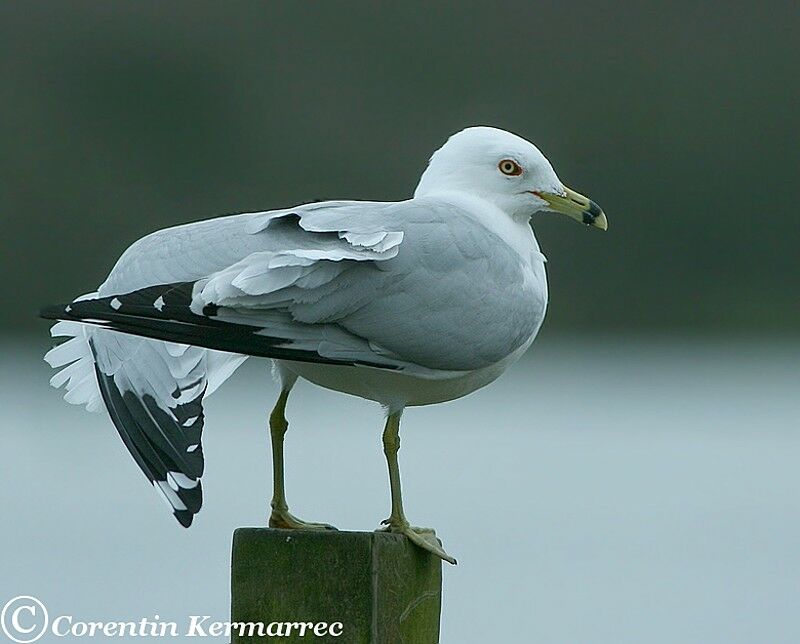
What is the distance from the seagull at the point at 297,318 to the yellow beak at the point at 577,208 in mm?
290

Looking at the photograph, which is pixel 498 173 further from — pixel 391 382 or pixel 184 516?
pixel 184 516

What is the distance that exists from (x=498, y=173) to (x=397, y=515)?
1.05 m

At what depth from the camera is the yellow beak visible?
4805 millimetres

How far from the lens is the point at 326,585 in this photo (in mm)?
3525

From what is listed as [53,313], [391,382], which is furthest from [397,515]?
[53,313]

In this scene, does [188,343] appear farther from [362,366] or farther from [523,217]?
[523,217]

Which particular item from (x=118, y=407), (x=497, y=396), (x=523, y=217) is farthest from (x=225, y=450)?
(x=118, y=407)

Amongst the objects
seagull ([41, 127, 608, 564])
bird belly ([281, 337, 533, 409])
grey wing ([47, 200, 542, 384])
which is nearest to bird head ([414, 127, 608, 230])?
seagull ([41, 127, 608, 564])

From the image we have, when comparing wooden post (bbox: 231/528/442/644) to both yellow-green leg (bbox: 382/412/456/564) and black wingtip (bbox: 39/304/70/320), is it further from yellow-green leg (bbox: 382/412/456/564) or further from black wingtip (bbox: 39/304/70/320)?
black wingtip (bbox: 39/304/70/320)

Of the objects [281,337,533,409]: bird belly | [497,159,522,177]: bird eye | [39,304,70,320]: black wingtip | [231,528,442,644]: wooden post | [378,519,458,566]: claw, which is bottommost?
[231,528,442,644]: wooden post

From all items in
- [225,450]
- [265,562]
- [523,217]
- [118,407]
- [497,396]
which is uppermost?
[497,396]

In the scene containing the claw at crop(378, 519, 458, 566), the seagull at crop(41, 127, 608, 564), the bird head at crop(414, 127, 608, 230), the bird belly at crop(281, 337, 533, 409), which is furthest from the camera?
the bird head at crop(414, 127, 608, 230)

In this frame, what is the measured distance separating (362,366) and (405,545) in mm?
503

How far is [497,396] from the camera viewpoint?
623 inches
